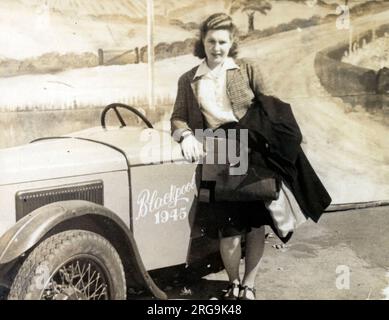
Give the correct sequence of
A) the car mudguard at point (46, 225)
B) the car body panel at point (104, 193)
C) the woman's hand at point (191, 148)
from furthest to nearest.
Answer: the woman's hand at point (191, 148)
the car body panel at point (104, 193)
the car mudguard at point (46, 225)

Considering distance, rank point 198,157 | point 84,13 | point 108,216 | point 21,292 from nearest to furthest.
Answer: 1. point 21,292
2. point 108,216
3. point 84,13
4. point 198,157

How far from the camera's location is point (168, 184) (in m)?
3.02

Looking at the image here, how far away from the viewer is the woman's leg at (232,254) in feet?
10.6

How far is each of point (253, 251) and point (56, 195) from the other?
4.35 ft

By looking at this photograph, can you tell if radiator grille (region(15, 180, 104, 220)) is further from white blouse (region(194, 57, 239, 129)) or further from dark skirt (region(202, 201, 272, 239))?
white blouse (region(194, 57, 239, 129))

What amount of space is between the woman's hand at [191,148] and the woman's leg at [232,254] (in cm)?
58

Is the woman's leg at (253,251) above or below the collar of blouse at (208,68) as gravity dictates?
below

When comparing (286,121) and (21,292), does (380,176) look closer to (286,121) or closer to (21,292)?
(286,121)

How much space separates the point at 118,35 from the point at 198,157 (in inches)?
34.2

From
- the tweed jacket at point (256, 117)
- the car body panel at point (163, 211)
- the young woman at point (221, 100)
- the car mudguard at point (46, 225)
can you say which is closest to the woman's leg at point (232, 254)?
the young woman at point (221, 100)

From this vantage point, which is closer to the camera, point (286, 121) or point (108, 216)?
point (108, 216)

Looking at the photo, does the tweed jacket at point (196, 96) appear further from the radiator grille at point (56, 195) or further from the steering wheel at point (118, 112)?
the radiator grille at point (56, 195)

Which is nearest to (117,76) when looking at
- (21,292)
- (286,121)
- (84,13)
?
(84,13)

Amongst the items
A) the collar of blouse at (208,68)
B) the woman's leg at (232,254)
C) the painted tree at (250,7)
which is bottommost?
the woman's leg at (232,254)
